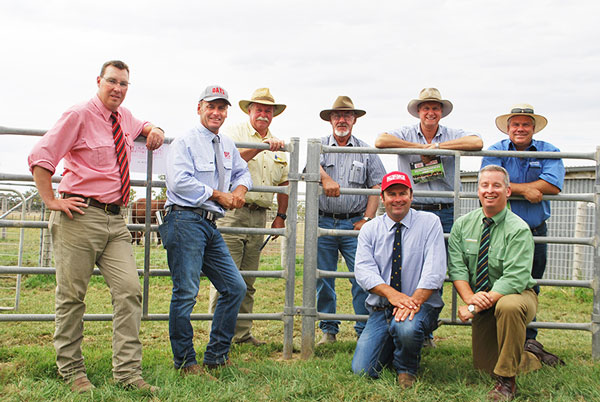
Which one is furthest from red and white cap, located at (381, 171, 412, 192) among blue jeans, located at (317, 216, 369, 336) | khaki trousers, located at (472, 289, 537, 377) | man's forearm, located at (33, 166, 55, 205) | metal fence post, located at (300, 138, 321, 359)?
man's forearm, located at (33, 166, 55, 205)

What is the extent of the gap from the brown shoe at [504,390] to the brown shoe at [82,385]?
274 centimetres

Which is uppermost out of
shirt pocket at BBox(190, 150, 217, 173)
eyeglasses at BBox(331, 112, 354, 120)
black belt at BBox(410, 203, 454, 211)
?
eyeglasses at BBox(331, 112, 354, 120)

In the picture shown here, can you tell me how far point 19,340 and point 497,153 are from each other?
4.98 meters

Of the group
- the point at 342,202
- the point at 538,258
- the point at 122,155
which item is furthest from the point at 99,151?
the point at 538,258

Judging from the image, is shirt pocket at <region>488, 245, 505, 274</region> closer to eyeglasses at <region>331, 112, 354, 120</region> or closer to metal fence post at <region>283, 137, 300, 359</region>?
metal fence post at <region>283, 137, 300, 359</region>

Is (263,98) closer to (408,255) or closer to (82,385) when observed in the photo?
(408,255)

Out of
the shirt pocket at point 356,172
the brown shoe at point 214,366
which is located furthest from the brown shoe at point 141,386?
the shirt pocket at point 356,172

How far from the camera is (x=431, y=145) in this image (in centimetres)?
512

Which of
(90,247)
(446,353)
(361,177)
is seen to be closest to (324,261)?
(361,177)

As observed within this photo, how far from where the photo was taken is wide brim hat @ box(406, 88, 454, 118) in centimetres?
539

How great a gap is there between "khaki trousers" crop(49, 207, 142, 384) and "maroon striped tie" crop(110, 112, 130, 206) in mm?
210

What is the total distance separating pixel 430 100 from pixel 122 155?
292 centimetres

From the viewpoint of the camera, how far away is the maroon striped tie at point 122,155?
4055mm

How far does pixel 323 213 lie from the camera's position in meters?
5.75
